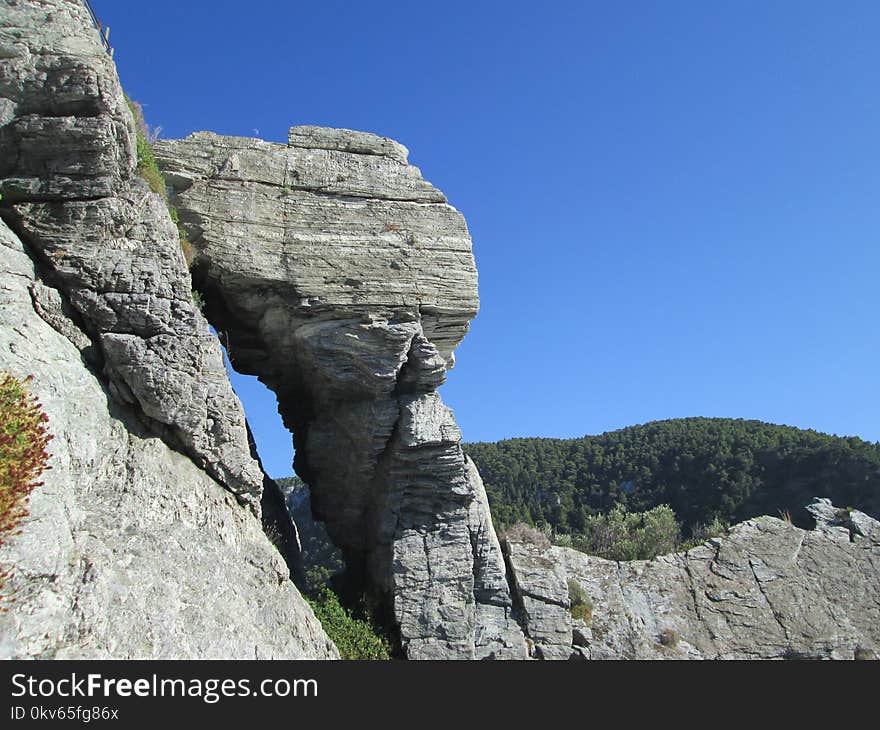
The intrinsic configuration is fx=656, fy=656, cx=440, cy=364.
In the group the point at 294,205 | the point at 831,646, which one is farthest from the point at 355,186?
the point at 831,646

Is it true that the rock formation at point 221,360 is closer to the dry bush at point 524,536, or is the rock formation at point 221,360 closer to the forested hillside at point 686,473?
the dry bush at point 524,536

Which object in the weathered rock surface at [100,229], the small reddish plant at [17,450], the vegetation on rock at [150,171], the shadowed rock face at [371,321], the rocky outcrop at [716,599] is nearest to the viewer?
the small reddish plant at [17,450]

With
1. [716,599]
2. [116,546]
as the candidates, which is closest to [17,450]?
[116,546]

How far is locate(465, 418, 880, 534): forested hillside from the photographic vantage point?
156ft

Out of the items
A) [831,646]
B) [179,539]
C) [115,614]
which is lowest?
[831,646]

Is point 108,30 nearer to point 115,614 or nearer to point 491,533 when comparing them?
point 115,614

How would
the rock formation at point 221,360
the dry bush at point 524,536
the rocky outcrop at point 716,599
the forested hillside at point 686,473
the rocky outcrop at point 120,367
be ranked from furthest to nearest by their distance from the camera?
the forested hillside at point 686,473, the dry bush at point 524,536, the rocky outcrop at point 716,599, the rock formation at point 221,360, the rocky outcrop at point 120,367

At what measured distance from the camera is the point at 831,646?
19.1 meters

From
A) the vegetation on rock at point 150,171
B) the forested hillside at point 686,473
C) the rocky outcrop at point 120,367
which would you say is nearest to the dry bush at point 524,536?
the rocky outcrop at point 120,367

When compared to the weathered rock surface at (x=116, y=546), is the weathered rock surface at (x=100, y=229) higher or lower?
higher

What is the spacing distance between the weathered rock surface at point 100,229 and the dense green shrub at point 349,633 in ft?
15.2

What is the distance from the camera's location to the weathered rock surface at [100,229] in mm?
11930

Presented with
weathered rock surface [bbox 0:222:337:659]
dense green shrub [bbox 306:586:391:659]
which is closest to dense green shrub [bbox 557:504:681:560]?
dense green shrub [bbox 306:586:391:659]

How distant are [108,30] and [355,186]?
251 inches
